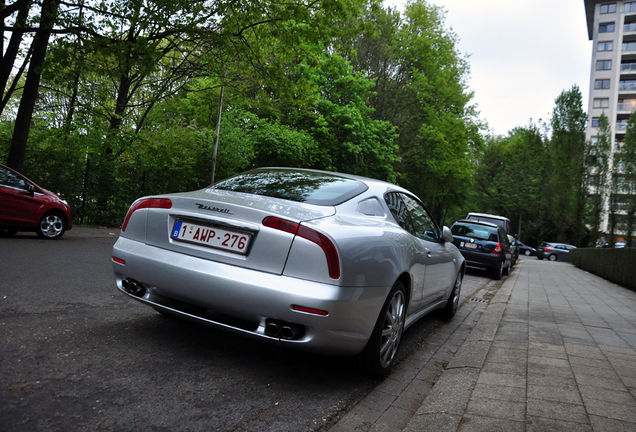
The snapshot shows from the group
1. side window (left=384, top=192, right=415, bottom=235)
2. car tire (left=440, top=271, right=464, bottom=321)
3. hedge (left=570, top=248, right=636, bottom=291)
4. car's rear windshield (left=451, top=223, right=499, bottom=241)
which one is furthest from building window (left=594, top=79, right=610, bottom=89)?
side window (left=384, top=192, right=415, bottom=235)

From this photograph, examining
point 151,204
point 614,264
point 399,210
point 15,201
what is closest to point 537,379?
point 399,210

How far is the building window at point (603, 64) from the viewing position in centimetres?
7362

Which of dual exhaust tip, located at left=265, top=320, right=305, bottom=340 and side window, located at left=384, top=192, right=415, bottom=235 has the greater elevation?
side window, located at left=384, top=192, right=415, bottom=235

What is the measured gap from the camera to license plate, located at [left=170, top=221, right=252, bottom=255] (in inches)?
137

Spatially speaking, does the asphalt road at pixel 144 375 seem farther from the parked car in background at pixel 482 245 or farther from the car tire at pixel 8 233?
the parked car in background at pixel 482 245

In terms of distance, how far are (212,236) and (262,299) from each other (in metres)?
0.60

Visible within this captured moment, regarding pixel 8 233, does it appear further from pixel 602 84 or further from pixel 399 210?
pixel 602 84

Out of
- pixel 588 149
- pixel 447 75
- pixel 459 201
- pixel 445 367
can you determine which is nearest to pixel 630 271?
pixel 445 367

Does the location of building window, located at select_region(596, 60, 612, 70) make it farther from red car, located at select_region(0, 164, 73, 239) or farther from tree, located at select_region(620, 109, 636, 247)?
red car, located at select_region(0, 164, 73, 239)

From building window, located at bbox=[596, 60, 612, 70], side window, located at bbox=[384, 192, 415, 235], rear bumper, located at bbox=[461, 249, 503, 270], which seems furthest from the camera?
building window, located at bbox=[596, 60, 612, 70]

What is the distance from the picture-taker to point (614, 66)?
73.1 meters

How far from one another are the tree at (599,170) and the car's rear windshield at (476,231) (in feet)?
143

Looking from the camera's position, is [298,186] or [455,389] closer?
[455,389]

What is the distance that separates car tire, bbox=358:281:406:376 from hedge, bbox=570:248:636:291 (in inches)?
439
